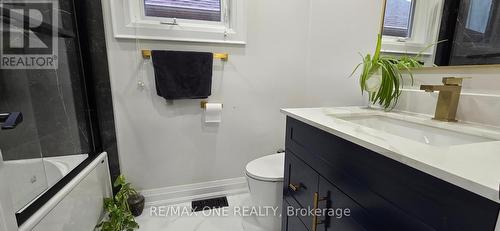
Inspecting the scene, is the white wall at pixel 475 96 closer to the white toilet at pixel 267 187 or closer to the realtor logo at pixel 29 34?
the white toilet at pixel 267 187

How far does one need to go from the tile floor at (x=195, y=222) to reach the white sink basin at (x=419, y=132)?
0.98m

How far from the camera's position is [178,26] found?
4.95 ft

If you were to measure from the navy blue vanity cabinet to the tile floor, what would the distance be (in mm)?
557

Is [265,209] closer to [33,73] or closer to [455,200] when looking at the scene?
[455,200]

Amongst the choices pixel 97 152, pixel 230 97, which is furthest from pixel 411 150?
pixel 97 152

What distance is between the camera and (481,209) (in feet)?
1.31

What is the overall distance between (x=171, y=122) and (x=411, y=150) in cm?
147

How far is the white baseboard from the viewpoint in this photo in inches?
67.2

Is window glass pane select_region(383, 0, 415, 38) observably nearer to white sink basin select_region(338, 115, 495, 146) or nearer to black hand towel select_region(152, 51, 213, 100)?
white sink basin select_region(338, 115, 495, 146)

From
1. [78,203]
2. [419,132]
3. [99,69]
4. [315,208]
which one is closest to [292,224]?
[315,208]

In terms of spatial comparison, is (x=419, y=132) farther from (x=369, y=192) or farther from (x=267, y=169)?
(x=267, y=169)

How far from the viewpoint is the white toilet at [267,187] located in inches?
51.7

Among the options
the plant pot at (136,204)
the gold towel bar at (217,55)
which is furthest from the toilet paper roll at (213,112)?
the plant pot at (136,204)

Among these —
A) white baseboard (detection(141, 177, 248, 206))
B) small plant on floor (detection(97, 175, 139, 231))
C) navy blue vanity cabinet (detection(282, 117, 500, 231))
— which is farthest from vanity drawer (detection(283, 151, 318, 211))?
small plant on floor (detection(97, 175, 139, 231))
